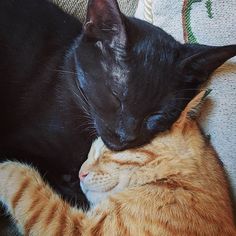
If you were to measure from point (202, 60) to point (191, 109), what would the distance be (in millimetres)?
178

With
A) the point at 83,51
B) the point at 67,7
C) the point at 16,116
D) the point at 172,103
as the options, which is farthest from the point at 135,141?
the point at 67,7

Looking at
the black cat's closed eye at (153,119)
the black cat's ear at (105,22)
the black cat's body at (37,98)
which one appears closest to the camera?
the black cat's ear at (105,22)

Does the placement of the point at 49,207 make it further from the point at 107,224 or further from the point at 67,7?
the point at 67,7

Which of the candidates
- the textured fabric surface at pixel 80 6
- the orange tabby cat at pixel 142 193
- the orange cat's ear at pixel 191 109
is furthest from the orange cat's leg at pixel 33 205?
the textured fabric surface at pixel 80 6

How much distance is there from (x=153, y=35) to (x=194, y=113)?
0.90 feet

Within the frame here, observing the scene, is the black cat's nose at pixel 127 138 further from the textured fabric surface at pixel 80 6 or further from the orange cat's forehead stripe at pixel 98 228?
the textured fabric surface at pixel 80 6

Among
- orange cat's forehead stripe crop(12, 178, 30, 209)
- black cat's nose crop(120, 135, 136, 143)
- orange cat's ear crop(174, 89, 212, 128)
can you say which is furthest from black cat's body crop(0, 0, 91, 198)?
orange cat's ear crop(174, 89, 212, 128)

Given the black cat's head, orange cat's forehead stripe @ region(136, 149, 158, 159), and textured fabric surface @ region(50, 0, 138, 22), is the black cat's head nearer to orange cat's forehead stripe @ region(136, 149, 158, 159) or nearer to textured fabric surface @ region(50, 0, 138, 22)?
orange cat's forehead stripe @ region(136, 149, 158, 159)

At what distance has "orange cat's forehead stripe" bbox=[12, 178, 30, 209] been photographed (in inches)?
50.1

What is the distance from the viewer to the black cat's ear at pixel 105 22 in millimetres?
1134

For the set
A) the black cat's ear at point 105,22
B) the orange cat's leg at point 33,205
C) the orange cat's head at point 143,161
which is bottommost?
the orange cat's leg at point 33,205

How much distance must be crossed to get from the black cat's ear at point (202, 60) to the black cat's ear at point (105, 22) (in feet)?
0.64

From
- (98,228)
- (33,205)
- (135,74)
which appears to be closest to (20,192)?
(33,205)

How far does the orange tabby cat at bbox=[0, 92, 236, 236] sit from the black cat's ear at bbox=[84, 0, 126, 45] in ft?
1.02
